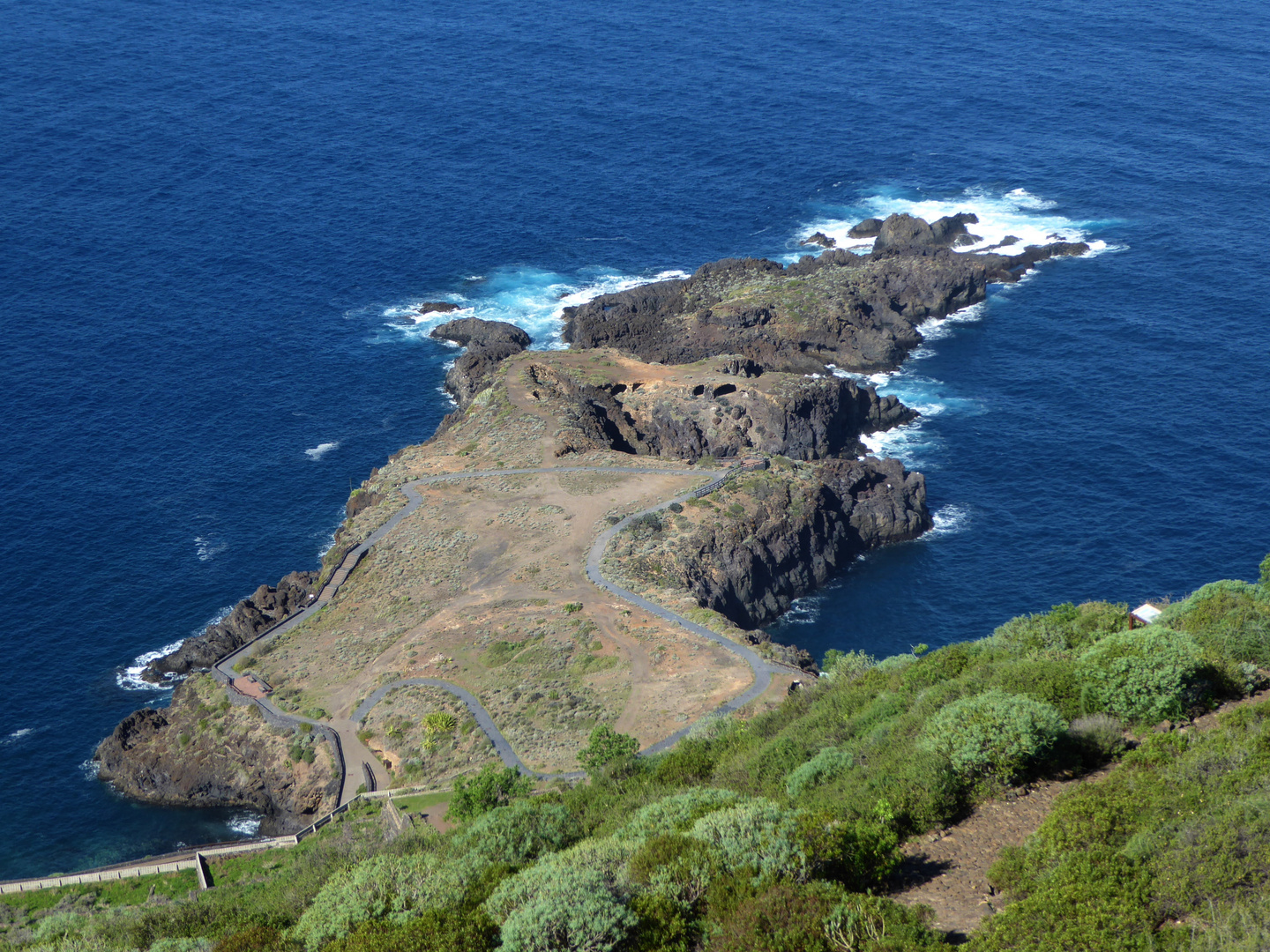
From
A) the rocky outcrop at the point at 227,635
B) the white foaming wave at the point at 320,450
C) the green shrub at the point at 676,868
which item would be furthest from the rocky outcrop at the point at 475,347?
the green shrub at the point at 676,868

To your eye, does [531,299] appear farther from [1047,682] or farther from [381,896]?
[381,896]

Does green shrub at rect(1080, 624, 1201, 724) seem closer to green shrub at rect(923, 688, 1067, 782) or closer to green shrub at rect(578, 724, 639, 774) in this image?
green shrub at rect(923, 688, 1067, 782)

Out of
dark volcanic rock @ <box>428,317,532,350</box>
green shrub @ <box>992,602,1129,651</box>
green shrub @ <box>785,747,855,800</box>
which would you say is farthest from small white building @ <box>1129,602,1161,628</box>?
dark volcanic rock @ <box>428,317,532,350</box>

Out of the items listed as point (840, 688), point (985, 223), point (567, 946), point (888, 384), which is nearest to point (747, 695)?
point (840, 688)

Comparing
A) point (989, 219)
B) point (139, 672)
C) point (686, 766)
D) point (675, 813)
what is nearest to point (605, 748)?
point (686, 766)

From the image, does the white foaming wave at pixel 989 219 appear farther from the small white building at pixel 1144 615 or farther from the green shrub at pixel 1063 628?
the green shrub at pixel 1063 628

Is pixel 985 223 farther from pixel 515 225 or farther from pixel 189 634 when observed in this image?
pixel 189 634
